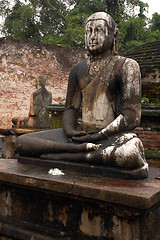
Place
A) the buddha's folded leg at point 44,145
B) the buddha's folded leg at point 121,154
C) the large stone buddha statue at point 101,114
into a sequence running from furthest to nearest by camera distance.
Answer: the buddha's folded leg at point 44,145 < the large stone buddha statue at point 101,114 < the buddha's folded leg at point 121,154

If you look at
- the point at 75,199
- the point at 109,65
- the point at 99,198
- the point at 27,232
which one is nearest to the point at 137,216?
the point at 99,198

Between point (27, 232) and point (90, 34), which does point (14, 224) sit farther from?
point (90, 34)

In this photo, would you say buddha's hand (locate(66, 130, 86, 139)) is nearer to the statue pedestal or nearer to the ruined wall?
the statue pedestal

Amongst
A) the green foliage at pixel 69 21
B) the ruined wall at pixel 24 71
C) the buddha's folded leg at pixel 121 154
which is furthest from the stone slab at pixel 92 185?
the green foliage at pixel 69 21

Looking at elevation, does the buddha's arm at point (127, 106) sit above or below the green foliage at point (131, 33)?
below

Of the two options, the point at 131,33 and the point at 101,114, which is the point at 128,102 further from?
the point at 131,33

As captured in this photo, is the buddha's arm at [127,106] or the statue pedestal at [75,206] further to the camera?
the buddha's arm at [127,106]

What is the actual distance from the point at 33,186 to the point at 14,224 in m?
0.47

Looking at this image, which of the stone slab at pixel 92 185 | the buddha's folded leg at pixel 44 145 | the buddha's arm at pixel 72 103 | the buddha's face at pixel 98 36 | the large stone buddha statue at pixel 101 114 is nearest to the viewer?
the stone slab at pixel 92 185

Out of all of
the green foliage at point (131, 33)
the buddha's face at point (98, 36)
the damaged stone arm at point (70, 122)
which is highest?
the green foliage at point (131, 33)

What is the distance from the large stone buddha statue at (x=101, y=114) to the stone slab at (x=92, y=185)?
16 centimetres

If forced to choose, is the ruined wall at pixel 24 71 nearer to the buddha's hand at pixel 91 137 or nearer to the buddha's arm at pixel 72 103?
the buddha's arm at pixel 72 103

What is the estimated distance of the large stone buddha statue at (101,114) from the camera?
2292 millimetres

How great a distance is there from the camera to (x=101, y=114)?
8.54 feet
